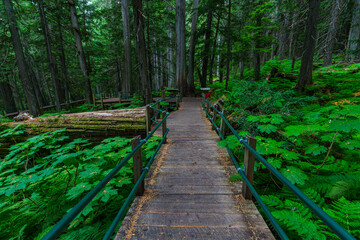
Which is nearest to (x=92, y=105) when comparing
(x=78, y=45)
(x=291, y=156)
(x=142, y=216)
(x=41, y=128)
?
(x=78, y=45)

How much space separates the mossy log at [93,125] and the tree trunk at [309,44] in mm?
7737

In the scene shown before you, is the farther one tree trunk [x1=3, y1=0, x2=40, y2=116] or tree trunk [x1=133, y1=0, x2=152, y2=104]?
tree trunk [x1=3, y1=0, x2=40, y2=116]

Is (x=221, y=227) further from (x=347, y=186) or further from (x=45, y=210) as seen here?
(x=45, y=210)

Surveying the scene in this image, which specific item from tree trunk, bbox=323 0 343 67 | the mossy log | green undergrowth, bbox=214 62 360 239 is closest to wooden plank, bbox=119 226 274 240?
green undergrowth, bbox=214 62 360 239

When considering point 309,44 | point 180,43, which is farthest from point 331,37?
point 180,43

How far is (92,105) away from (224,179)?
15.2 meters

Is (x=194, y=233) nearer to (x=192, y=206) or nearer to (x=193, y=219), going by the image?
(x=193, y=219)

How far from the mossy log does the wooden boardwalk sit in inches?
118

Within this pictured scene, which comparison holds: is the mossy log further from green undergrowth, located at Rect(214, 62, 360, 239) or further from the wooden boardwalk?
green undergrowth, located at Rect(214, 62, 360, 239)

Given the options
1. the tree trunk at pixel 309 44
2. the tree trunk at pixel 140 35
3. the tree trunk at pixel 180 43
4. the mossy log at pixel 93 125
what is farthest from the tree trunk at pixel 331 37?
the mossy log at pixel 93 125

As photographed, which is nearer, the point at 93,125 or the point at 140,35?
the point at 93,125

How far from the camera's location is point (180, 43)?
47.9 ft

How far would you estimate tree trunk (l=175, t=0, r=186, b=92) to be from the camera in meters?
13.8

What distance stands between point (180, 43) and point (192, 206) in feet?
49.2
